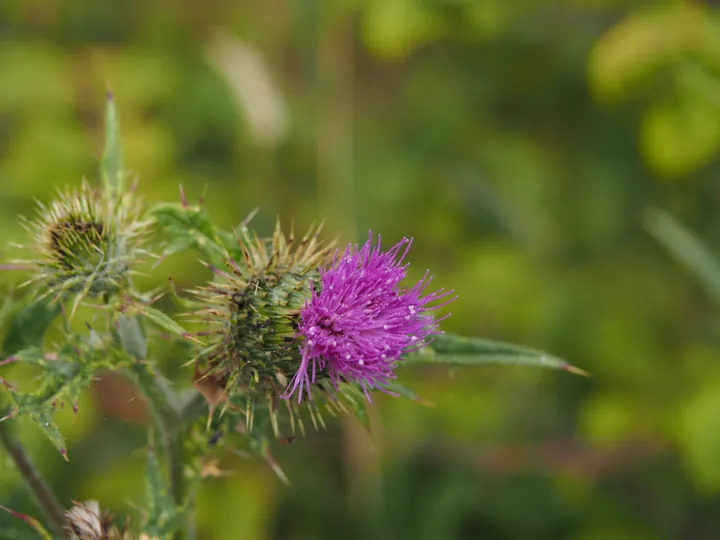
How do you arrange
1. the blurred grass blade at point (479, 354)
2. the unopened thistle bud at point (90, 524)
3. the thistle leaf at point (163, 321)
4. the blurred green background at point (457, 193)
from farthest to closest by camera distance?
the blurred green background at point (457, 193)
the blurred grass blade at point (479, 354)
the unopened thistle bud at point (90, 524)
the thistle leaf at point (163, 321)

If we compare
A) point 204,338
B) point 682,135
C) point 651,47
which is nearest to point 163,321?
point 204,338

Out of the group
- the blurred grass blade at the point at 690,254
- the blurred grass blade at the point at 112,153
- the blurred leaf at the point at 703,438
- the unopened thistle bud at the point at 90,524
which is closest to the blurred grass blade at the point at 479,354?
the unopened thistle bud at the point at 90,524

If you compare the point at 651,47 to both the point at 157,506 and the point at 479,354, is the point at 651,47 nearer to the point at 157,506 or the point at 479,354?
the point at 479,354

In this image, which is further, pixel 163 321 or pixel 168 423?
pixel 168 423

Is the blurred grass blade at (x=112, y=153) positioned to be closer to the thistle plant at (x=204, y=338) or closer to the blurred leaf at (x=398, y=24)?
the thistle plant at (x=204, y=338)

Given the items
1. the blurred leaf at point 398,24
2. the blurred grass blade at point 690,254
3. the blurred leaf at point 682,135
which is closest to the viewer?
the blurred grass blade at point 690,254

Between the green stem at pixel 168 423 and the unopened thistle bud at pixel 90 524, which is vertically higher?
the green stem at pixel 168 423
